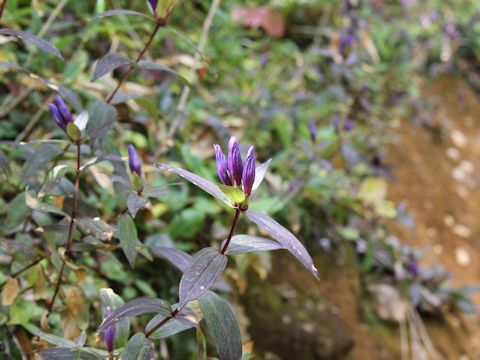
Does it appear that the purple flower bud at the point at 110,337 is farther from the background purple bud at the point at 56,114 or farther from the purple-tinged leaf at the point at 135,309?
the background purple bud at the point at 56,114

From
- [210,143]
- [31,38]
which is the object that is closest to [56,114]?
[31,38]

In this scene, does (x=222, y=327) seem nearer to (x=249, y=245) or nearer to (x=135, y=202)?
(x=249, y=245)

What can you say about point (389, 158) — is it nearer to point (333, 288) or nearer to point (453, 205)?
point (453, 205)

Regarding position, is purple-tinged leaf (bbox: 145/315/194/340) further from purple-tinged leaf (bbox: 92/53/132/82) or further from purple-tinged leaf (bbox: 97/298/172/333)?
purple-tinged leaf (bbox: 92/53/132/82)

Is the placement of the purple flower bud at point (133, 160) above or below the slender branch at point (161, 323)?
above

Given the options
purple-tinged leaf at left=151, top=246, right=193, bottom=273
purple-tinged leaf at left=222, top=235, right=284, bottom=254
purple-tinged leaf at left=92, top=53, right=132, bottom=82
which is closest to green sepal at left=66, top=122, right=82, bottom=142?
purple-tinged leaf at left=92, top=53, right=132, bottom=82

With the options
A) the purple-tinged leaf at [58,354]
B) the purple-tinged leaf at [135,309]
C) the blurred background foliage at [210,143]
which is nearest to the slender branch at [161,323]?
the purple-tinged leaf at [135,309]

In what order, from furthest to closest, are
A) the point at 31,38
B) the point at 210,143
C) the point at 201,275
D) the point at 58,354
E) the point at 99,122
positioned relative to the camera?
the point at 210,143 → the point at 99,122 → the point at 31,38 → the point at 58,354 → the point at 201,275
